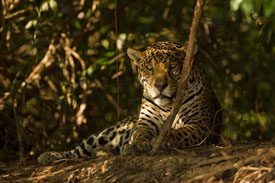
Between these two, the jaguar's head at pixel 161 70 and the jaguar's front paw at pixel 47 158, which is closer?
the jaguar's head at pixel 161 70

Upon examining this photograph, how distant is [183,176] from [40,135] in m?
4.91

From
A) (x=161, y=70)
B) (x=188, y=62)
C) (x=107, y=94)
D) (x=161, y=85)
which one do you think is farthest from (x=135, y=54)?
(x=188, y=62)

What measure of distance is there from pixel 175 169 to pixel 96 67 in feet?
12.7

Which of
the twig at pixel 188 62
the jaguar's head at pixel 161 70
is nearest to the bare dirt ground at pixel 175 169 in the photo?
the twig at pixel 188 62

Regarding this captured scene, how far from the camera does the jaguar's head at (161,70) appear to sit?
6.18 metres

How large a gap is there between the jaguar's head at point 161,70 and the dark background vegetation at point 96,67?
1361 mm

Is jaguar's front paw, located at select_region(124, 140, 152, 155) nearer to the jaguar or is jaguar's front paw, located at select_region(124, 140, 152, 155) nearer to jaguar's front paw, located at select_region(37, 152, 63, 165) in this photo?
the jaguar

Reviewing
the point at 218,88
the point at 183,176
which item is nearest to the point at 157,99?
the point at 183,176

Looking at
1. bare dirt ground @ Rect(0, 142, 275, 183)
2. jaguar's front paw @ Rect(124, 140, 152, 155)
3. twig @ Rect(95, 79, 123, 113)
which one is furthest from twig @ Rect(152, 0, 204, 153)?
twig @ Rect(95, 79, 123, 113)

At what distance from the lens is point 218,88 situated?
966 cm

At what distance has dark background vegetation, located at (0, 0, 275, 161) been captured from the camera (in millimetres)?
8281

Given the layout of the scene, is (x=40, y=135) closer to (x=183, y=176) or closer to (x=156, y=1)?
(x=156, y=1)

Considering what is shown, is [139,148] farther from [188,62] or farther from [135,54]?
[135,54]

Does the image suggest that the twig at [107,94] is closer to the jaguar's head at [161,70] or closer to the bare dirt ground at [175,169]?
the jaguar's head at [161,70]
